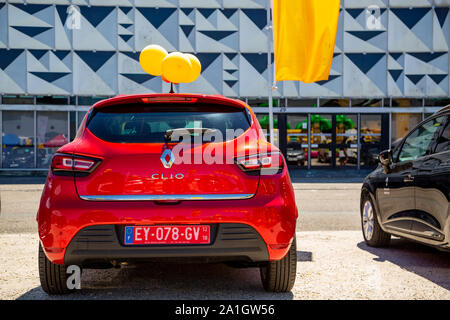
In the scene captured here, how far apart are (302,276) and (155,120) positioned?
6.26 ft

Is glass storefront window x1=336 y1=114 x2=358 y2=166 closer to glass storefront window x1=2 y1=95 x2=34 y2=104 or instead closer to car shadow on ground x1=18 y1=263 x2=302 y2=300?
glass storefront window x1=2 y1=95 x2=34 y2=104

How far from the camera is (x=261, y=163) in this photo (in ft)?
11.0

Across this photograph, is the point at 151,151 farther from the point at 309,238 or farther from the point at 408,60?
the point at 408,60

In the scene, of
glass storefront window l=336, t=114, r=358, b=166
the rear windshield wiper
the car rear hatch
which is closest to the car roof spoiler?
the car rear hatch

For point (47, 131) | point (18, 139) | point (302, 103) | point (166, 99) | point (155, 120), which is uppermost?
point (302, 103)

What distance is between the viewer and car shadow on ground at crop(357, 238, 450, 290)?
435cm

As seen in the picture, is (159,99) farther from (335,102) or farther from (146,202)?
(335,102)

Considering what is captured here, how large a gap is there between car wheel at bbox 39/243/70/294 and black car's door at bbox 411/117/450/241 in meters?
3.13

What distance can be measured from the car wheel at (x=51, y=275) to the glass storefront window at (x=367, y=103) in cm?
2017

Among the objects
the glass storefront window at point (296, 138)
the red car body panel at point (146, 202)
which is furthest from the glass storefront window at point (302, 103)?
the red car body panel at point (146, 202)

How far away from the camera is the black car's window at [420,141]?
4.95 metres

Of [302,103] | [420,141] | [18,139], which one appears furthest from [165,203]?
[18,139]

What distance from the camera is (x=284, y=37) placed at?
26.1 ft
